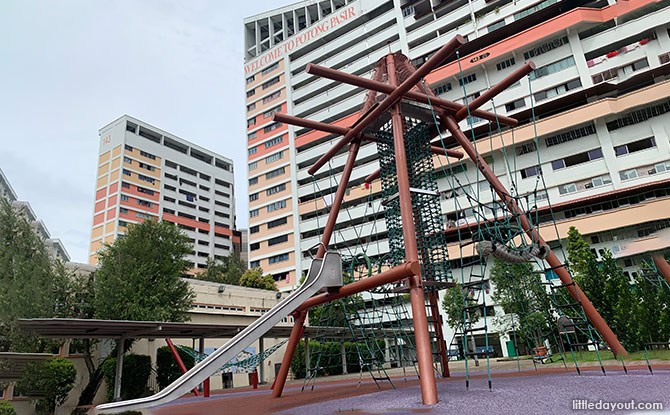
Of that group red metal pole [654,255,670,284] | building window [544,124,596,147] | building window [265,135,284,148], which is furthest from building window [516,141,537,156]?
building window [265,135,284,148]

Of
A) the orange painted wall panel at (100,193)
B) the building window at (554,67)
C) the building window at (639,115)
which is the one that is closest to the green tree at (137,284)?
the building window at (554,67)

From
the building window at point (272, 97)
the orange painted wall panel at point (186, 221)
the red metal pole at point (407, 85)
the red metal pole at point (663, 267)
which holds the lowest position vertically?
the red metal pole at point (663, 267)

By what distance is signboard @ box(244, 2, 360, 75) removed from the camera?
54031mm

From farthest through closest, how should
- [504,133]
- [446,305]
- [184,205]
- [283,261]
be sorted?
1. [184,205]
2. [283,261]
3. [504,133]
4. [446,305]

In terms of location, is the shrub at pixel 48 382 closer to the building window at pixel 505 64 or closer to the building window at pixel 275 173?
the building window at pixel 275 173

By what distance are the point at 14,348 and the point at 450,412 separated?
1803cm

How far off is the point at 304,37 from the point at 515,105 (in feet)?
99.4

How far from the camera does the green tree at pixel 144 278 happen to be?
20812 millimetres

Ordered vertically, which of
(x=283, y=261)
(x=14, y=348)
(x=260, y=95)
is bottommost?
(x=14, y=348)

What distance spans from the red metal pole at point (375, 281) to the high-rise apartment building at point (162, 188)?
179ft

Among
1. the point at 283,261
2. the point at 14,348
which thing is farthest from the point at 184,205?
the point at 14,348

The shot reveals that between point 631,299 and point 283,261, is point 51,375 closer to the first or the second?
point 631,299

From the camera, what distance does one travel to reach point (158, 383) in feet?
71.8
